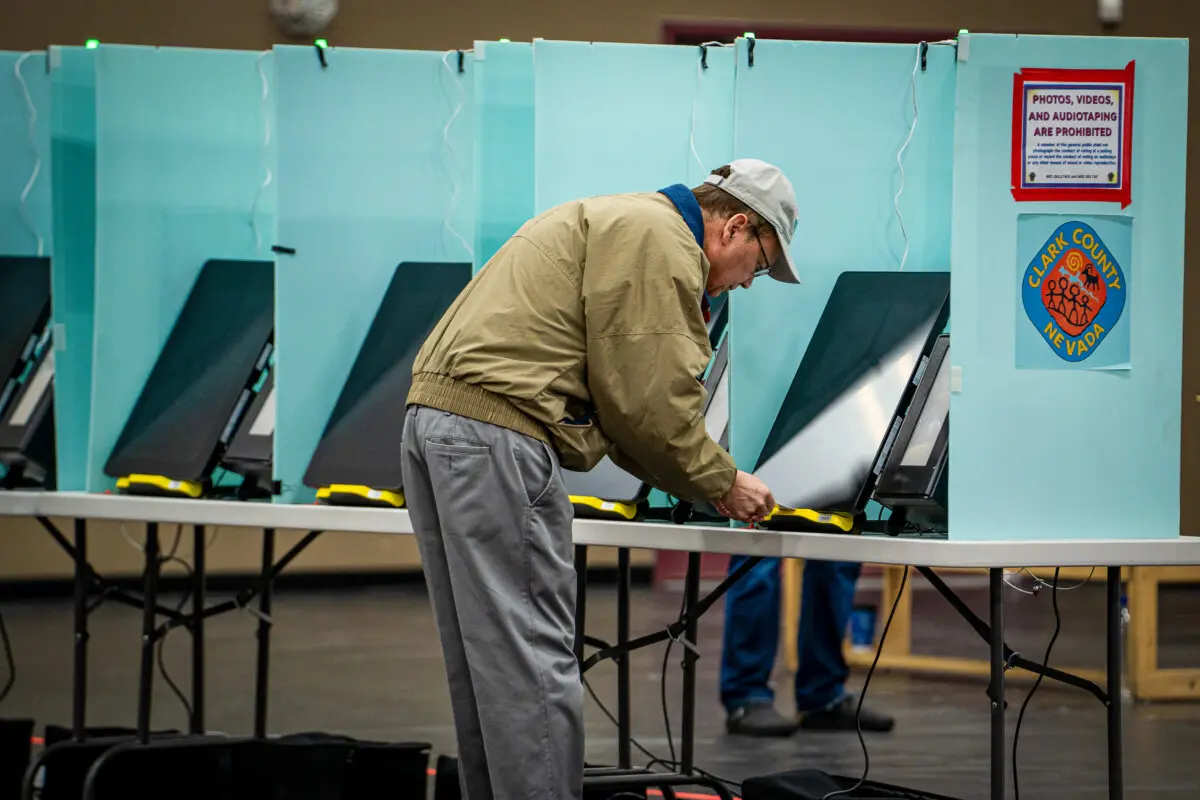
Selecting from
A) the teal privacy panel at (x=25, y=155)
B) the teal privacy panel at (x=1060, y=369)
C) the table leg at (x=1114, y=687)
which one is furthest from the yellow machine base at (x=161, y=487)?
the table leg at (x=1114, y=687)

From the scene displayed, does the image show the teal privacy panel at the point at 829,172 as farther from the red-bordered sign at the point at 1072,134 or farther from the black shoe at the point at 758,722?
the black shoe at the point at 758,722

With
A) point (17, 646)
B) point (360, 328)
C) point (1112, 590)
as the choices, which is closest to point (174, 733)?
point (360, 328)

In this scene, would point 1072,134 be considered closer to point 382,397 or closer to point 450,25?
point 382,397

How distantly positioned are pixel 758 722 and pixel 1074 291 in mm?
1994

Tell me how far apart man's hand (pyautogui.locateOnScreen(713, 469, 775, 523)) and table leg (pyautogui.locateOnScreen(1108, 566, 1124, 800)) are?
681 millimetres

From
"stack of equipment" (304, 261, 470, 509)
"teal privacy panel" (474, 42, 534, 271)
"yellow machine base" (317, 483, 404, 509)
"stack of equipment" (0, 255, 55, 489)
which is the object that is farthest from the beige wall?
"yellow machine base" (317, 483, 404, 509)

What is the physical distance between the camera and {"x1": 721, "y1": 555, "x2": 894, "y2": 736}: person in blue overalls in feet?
12.5

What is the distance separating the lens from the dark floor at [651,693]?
3459 millimetres

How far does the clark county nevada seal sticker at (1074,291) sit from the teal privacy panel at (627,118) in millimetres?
722

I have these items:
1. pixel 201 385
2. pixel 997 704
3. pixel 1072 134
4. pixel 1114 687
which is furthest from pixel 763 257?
pixel 201 385

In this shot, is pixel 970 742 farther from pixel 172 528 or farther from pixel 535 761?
pixel 172 528

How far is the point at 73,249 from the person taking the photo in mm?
3010

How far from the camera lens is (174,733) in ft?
10.1

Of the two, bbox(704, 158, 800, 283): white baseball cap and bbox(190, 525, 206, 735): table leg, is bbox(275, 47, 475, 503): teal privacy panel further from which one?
bbox(704, 158, 800, 283): white baseball cap
